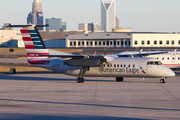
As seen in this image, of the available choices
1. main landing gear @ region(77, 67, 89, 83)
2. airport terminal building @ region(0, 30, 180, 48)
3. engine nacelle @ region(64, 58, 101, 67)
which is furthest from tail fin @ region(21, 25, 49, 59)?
airport terminal building @ region(0, 30, 180, 48)

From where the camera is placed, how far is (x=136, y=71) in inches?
1117

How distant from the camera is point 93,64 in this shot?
29.1m

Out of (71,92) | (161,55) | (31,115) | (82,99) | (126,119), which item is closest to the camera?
(126,119)

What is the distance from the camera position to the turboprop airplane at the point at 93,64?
91.9 feet

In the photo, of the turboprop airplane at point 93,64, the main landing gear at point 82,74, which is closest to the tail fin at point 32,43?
the turboprop airplane at point 93,64

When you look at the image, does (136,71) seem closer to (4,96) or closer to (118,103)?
(118,103)

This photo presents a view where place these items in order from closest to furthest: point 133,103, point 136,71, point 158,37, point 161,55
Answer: point 133,103, point 136,71, point 161,55, point 158,37

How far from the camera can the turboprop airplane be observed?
28000mm

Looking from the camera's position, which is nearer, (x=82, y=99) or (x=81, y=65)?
(x=82, y=99)

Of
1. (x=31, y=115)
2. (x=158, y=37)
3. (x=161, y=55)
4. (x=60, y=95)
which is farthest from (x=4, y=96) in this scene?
(x=158, y=37)

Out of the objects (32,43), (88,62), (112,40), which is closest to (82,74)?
(88,62)

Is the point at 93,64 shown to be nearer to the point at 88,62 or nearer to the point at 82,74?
the point at 88,62

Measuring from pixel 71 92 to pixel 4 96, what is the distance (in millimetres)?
5382

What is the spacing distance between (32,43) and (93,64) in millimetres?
7574
